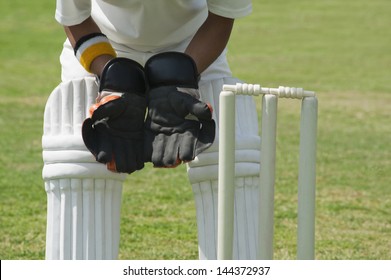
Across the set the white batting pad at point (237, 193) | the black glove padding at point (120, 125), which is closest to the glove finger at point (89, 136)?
the black glove padding at point (120, 125)

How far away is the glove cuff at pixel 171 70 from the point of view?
3.29 m

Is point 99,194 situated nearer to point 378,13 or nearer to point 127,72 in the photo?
point 127,72

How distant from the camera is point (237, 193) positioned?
136 inches

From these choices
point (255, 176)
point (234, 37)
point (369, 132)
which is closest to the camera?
point (255, 176)

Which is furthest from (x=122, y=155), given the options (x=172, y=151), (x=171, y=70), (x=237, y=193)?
(x=237, y=193)

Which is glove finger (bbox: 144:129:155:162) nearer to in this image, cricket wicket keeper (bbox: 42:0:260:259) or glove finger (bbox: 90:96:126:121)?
cricket wicket keeper (bbox: 42:0:260:259)

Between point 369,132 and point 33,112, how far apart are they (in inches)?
117

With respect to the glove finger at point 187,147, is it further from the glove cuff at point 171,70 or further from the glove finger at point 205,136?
the glove cuff at point 171,70

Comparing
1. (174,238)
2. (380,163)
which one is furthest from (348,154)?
(174,238)

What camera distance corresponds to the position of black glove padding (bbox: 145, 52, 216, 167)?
3193mm

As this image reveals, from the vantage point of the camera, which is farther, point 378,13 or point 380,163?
point 378,13

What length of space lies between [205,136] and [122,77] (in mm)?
285

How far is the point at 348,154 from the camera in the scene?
849cm

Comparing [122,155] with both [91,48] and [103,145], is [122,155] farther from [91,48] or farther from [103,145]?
[91,48]
